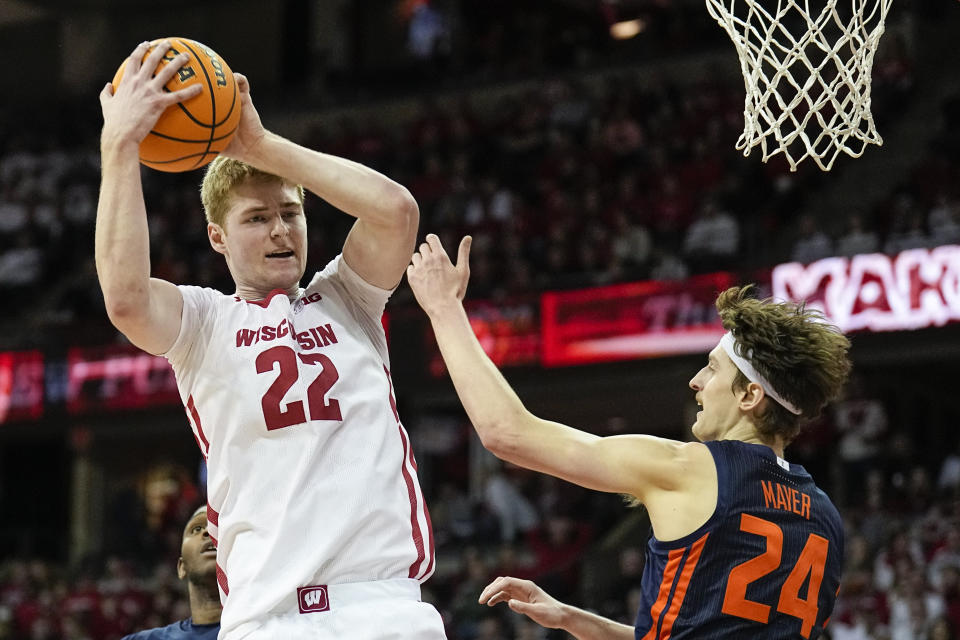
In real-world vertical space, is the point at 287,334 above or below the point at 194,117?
below

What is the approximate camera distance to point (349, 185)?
3.54 meters

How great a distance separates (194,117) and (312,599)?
1.24 m

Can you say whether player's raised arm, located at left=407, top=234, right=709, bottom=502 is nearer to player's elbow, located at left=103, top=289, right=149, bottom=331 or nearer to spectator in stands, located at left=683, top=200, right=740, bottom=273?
player's elbow, located at left=103, top=289, right=149, bottom=331

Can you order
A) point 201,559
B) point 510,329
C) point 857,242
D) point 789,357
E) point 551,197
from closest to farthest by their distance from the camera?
point 789,357 → point 201,559 → point 857,242 → point 510,329 → point 551,197

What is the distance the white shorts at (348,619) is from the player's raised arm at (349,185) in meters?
0.89

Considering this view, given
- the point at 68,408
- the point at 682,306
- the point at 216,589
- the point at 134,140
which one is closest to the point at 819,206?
the point at 682,306

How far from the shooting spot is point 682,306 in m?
13.2

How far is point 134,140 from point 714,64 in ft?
49.1

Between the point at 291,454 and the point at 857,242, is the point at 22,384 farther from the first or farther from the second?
the point at 291,454

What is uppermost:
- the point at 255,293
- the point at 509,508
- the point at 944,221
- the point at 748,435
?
the point at 944,221

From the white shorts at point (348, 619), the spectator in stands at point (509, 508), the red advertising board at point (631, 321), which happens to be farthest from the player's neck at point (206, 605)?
the spectator in stands at point (509, 508)

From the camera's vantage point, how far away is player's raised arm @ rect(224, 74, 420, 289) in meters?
3.50

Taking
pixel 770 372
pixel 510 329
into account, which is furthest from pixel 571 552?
pixel 770 372

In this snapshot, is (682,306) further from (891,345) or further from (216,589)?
(216,589)
